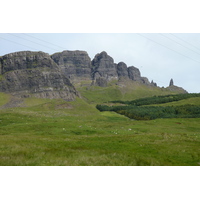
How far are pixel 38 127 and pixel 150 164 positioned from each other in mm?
42985

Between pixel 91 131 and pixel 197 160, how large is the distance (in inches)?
1333

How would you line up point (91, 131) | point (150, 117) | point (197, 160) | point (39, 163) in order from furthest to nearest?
1. point (150, 117)
2. point (91, 131)
3. point (197, 160)
4. point (39, 163)

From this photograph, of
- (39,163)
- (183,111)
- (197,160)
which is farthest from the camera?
(183,111)

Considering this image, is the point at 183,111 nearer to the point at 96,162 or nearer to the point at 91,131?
the point at 91,131

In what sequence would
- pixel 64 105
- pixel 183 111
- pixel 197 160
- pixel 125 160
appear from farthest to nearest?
pixel 64 105, pixel 183 111, pixel 197 160, pixel 125 160

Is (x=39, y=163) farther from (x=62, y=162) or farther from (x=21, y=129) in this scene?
(x=21, y=129)

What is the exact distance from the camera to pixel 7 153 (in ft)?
63.9

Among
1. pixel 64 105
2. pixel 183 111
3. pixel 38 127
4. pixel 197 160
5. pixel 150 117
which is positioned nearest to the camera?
pixel 197 160

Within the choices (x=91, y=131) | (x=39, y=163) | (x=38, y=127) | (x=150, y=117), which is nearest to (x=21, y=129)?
(x=38, y=127)

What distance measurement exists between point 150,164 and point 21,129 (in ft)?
138

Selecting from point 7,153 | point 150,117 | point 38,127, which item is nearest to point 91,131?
point 38,127

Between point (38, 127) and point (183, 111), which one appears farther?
point (183, 111)

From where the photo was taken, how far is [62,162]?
1641 cm

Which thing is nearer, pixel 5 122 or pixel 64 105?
pixel 5 122
